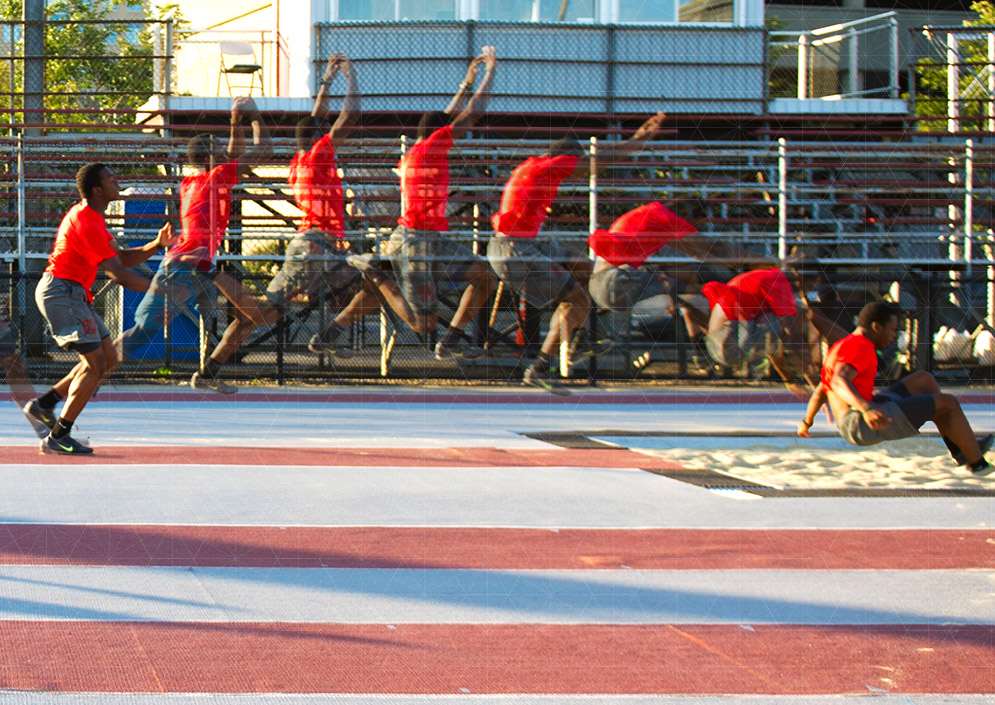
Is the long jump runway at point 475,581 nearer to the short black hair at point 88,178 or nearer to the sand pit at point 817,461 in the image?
the sand pit at point 817,461

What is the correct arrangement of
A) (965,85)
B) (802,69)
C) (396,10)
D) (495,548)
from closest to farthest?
1. (965,85)
2. (495,548)
3. (802,69)
4. (396,10)

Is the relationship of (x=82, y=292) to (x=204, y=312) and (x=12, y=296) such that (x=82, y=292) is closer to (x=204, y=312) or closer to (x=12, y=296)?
(x=204, y=312)

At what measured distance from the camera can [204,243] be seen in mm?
1942

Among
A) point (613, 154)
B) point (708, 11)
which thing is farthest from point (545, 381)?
point (708, 11)

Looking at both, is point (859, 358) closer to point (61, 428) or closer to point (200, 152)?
point (200, 152)

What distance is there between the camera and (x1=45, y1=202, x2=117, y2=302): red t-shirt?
179 centimetres

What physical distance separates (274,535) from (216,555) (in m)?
0.33

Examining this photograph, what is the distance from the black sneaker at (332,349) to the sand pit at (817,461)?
276 cm

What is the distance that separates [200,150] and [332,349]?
0.65 meters

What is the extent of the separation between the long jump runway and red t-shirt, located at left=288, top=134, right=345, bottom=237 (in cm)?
66

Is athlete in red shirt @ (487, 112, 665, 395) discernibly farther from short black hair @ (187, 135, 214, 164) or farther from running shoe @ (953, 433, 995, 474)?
running shoe @ (953, 433, 995, 474)

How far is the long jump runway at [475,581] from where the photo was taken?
2.42 metres

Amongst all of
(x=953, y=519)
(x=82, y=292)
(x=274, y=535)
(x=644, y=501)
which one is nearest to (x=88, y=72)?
(x=274, y=535)

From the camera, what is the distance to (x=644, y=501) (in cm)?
447
